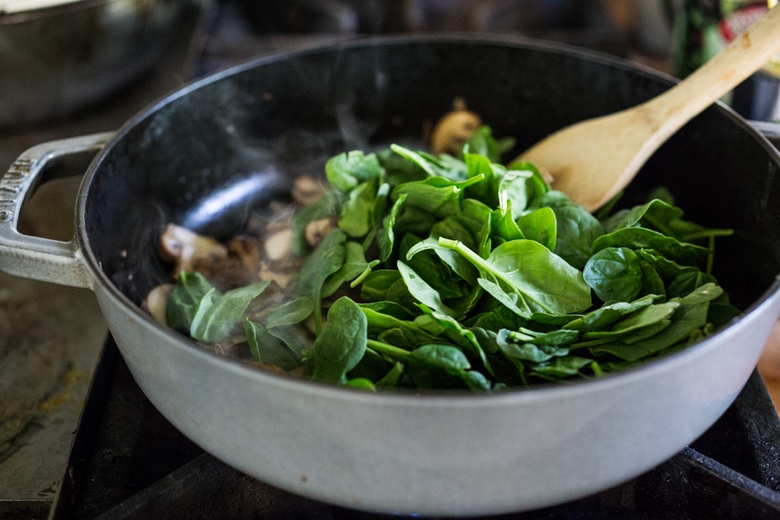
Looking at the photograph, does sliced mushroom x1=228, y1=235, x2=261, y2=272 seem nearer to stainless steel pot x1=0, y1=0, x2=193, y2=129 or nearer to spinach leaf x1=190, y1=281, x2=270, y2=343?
spinach leaf x1=190, y1=281, x2=270, y2=343

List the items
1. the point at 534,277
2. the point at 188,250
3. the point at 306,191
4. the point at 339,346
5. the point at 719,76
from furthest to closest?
1. the point at 306,191
2. the point at 188,250
3. the point at 719,76
4. the point at 534,277
5. the point at 339,346

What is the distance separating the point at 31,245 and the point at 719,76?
0.82 meters

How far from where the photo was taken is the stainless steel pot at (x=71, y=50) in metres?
1.02

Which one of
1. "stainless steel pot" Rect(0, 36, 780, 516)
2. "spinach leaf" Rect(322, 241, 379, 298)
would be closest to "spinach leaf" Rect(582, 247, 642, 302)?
"stainless steel pot" Rect(0, 36, 780, 516)

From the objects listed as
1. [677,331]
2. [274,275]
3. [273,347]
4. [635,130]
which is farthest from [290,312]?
[635,130]

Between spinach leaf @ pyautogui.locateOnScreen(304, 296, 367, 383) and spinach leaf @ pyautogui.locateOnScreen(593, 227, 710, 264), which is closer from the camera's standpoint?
spinach leaf @ pyautogui.locateOnScreen(304, 296, 367, 383)

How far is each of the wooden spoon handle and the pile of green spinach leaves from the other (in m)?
0.12

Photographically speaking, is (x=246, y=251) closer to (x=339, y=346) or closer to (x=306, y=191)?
(x=306, y=191)

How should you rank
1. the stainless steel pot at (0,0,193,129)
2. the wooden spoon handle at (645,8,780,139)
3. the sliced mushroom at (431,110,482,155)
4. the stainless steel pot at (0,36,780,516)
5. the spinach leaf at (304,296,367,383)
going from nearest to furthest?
1. the stainless steel pot at (0,36,780,516)
2. the spinach leaf at (304,296,367,383)
3. the wooden spoon handle at (645,8,780,139)
4. the stainless steel pot at (0,0,193,129)
5. the sliced mushroom at (431,110,482,155)

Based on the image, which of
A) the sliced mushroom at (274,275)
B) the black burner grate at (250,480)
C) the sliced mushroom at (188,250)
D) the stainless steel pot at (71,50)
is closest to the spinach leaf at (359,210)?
the sliced mushroom at (274,275)

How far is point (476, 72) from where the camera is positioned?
3.67 feet

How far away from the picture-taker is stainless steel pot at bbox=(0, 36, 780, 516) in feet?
1.61

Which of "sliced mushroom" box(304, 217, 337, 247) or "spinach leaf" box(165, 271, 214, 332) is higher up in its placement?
"sliced mushroom" box(304, 217, 337, 247)

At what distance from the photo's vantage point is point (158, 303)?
875 mm
